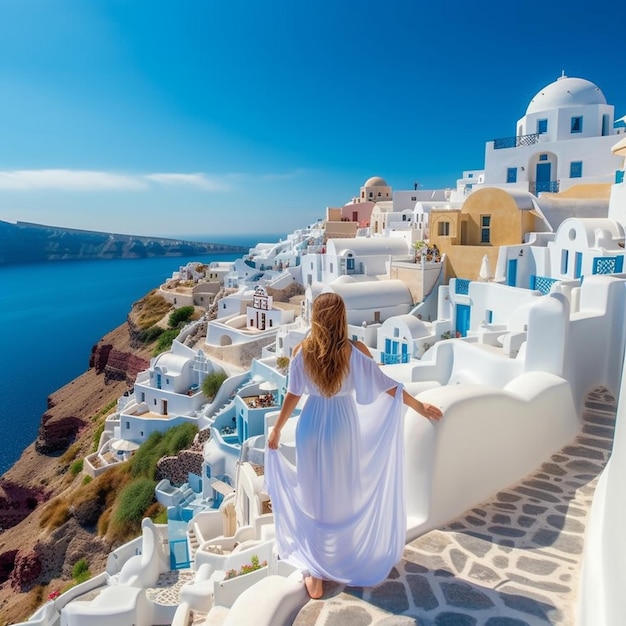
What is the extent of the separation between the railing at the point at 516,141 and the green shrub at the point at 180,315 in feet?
82.8

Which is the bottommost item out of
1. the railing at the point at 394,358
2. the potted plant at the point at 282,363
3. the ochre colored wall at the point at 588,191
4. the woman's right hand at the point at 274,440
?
the potted plant at the point at 282,363

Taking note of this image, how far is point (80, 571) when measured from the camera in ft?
61.1

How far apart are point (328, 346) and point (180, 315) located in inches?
1496

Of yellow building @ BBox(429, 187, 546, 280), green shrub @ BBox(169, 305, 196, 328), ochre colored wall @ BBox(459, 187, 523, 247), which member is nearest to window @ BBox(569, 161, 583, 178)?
yellow building @ BBox(429, 187, 546, 280)

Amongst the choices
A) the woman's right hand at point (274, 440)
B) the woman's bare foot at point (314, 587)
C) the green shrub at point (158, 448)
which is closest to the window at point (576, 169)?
the green shrub at point (158, 448)

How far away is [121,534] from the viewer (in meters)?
19.0

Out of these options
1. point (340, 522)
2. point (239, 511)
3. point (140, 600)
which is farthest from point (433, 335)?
point (340, 522)

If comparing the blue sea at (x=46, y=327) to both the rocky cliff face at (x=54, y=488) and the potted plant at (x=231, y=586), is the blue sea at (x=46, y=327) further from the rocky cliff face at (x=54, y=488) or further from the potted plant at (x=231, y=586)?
the potted plant at (x=231, y=586)

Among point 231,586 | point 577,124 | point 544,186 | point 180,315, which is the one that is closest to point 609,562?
point 231,586

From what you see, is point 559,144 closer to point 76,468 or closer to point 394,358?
point 394,358

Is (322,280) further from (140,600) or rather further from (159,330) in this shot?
(140,600)

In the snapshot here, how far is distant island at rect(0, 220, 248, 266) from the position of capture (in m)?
163

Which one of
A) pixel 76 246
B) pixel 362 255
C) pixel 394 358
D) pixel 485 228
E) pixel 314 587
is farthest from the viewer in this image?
pixel 76 246

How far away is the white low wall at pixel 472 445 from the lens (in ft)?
12.5
